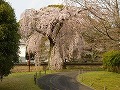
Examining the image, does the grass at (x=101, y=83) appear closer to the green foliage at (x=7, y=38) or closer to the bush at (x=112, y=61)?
the bush at (x=112, y=61)

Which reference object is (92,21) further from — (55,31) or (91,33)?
(55,31)

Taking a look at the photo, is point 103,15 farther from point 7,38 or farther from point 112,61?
point 112,61

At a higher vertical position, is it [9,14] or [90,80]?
[9,14]

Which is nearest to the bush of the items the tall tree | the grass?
the grass

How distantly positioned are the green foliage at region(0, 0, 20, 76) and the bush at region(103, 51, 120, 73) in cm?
1788

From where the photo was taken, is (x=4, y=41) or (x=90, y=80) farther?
(x=90, y=80)

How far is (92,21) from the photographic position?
2100 cm

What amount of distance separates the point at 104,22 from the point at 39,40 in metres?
21.3

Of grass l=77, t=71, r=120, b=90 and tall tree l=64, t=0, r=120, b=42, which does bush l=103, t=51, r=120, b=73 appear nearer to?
grass l=77, t=71, r=120, b=90

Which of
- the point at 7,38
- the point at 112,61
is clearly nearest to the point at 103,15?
the point at 7,38

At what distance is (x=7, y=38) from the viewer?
20797 mm

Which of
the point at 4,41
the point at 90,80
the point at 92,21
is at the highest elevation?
the point at 92,21

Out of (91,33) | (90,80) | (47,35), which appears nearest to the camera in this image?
(91,33)

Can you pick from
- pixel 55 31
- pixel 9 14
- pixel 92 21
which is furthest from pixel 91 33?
pixel 55 31
